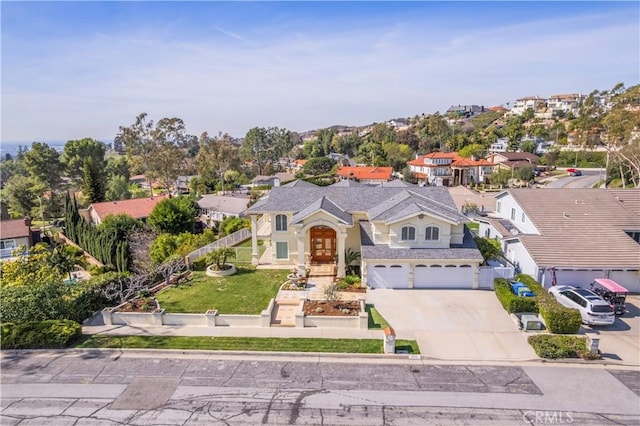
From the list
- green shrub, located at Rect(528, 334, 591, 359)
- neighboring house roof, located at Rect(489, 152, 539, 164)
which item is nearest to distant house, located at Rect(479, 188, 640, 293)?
green shrub, located at Rect(528, 334, 591, 359)

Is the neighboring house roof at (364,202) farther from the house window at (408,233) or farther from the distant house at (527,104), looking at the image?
the distant house at (527,104)

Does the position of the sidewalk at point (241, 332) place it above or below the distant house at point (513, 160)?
below

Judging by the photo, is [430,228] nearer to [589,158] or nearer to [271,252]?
[271,252]

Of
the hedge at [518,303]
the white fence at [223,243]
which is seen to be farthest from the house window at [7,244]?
the hedge at [518,303]

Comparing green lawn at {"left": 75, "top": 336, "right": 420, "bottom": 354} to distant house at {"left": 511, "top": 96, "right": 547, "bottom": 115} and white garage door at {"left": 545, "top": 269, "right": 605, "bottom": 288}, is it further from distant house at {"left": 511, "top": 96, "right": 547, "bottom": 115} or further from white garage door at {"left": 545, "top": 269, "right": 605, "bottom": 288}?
distant house at {"left": 511, "top": 96, "right": 547, "bottom": 115}

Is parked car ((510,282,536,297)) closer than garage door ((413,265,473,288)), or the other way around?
parked car ((510,282,536,297))

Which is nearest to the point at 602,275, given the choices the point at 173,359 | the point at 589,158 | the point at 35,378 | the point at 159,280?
the point at 173,359
